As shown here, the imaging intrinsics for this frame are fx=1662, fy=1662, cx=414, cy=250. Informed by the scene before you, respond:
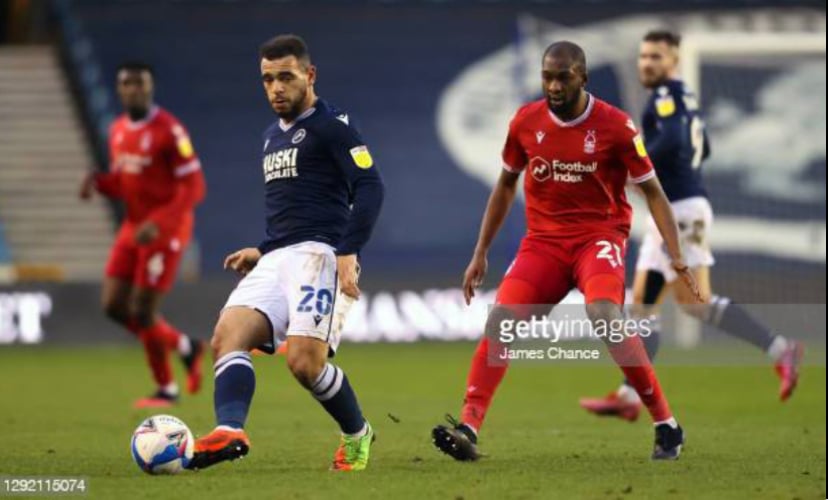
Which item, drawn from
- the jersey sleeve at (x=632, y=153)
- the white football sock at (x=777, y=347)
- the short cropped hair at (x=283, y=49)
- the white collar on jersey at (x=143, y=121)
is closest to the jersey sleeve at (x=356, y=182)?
the short cropped hair at (x=283, y=49)

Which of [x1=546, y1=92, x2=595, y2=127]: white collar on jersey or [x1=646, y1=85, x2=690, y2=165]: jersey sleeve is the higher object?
[x1=546, y1=92, x2=595, y2=127]: white collar on jersey

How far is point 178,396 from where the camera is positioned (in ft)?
40.2

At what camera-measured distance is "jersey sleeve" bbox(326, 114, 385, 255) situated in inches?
288

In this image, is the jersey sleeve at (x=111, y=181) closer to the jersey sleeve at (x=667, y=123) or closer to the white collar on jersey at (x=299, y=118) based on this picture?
the jersey sleeve at (x=667, y=123)

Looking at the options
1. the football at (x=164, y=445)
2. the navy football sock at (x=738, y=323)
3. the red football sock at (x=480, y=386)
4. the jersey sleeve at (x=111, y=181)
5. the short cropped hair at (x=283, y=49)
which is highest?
the short cropped hair at (x=283, y=49)

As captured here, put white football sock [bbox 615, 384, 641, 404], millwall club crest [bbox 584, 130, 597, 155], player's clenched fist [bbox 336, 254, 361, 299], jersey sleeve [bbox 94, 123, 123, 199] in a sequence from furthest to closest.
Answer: jersey sleeve [bbox 94, 123, 123, 199] → white football sock [bbox 615, 384, 641, 404] → millwall club crest [bbox 584, 130, 597, 155] → player's clenched fist [bbox 336, 254, 361, 299]

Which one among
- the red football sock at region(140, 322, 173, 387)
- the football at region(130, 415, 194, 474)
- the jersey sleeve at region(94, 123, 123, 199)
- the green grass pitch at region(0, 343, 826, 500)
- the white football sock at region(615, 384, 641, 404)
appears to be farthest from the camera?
the jersey sleeve at region(94, 123, 123, 199)

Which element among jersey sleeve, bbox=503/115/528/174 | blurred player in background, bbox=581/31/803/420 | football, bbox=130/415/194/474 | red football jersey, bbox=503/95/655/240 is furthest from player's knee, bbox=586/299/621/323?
blurred player in background, bbox=581/31/803/420

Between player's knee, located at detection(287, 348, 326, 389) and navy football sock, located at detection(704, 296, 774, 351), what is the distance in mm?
4273

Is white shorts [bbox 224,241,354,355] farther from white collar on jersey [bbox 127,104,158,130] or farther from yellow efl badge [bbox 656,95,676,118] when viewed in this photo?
white collar on jersey [bbox 127,104,158,130]

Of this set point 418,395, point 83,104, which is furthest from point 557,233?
point 83,104

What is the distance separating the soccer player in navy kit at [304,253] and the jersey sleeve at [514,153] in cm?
98

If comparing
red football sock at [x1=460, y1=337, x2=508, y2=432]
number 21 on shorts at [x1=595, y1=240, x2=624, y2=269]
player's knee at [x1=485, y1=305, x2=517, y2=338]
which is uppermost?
number 21 on shorts at [x1=595, y1=240, x2=624, y2=269]

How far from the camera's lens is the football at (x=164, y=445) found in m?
7.07
